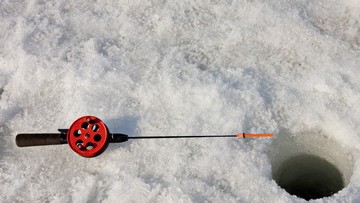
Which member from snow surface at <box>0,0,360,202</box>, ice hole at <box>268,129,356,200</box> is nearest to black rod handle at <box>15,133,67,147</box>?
snow surface at <box>0,0,360,202</box>

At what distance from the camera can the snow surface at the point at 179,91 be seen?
207cm

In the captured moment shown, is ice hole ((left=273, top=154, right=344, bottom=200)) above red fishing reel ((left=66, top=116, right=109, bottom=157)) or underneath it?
underneath

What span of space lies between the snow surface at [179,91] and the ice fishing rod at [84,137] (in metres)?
0.09

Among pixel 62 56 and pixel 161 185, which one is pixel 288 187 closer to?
pixel 161 185

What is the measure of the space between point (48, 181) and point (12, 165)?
0.25 metres

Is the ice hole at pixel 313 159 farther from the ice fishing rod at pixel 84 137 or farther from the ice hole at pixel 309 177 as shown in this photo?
the ice fishing rod at pixel 84 137

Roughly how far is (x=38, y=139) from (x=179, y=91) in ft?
2.78

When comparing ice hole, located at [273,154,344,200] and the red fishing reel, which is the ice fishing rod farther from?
Result: ice hole, located at [273,154,344,200]

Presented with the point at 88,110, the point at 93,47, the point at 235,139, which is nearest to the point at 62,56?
the point at 93,47

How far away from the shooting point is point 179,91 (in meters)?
2.34

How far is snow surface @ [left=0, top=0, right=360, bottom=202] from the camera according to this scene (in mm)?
2070

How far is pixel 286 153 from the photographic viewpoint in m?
2.26

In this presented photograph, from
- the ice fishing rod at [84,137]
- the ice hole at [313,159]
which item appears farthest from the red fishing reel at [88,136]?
the ice hole at [313,159]

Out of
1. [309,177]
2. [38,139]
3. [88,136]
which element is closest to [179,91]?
[88,136]
